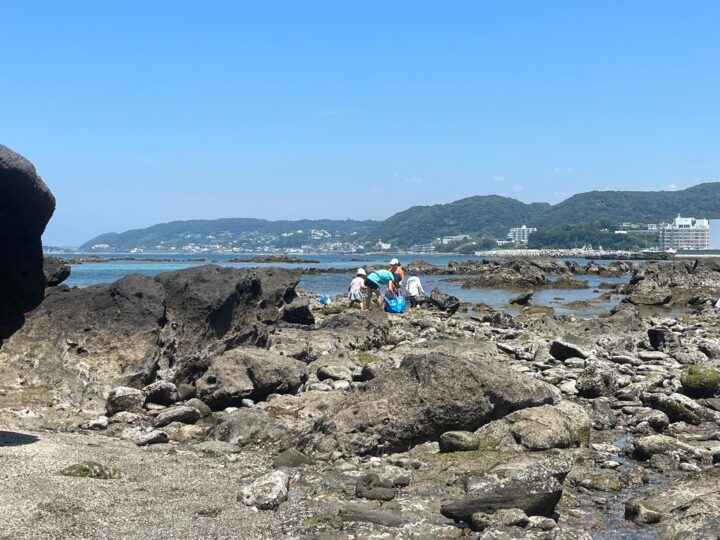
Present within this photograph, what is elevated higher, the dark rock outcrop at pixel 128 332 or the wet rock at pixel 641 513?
the dark rock outcrop at pixel 128 332

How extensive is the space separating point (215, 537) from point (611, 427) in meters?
8.26

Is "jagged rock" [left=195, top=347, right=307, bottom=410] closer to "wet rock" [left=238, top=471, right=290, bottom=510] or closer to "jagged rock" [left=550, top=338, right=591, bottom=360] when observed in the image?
"wet rock" [left=238, top=471, right=290, bottom=510]

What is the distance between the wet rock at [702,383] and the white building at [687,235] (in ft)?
609

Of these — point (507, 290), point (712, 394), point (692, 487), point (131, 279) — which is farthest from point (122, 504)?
point (507, 290)

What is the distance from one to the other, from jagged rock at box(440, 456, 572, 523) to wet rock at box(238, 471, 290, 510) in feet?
6.37

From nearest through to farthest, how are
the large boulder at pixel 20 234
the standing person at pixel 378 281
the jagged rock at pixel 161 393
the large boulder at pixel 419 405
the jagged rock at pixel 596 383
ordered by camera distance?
1. the large boulder at pixel 20 234
2. the large boulder at pixel 419 405
3. the jagged rock at pixel 161 393
4. the jagged rock at pixel 596 383
5. the standing person at pixel 378 281

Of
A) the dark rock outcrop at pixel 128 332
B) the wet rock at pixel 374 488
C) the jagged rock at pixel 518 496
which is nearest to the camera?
the jagged rock at pixel 518 496

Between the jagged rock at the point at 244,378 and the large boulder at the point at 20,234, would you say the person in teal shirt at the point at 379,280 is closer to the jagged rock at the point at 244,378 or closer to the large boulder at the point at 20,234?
the jagged rock at the point at 244,378

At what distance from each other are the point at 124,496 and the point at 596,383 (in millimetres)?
10534

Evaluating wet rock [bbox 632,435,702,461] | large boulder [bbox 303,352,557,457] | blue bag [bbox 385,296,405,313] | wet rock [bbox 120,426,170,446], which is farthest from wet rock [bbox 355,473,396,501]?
blue bag [bbox 385,296,405,313]

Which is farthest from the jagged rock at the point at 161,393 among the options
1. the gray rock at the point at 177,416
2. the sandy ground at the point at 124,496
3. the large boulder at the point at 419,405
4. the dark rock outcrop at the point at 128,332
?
the large boulder at the point at 419,405

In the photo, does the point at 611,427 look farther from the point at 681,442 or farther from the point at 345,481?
the point at 345,481

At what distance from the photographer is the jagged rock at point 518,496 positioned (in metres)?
8.01

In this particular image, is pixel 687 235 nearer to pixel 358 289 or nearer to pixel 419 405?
pixel 358 289
